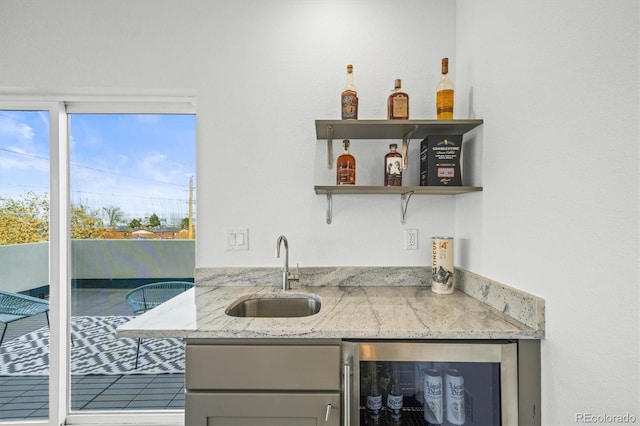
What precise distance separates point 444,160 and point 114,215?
5.92 ft

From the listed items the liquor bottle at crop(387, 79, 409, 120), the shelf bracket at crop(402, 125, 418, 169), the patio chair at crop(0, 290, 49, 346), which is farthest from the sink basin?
the patio chair at crop(0, 290, 49, 346)

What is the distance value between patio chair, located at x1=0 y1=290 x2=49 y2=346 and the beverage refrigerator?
177 centimetres

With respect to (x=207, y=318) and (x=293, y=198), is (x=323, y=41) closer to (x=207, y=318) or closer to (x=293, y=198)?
(x=293, y=198)

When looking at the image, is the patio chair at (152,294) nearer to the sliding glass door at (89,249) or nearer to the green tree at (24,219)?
the sliding glass door at (89,249)

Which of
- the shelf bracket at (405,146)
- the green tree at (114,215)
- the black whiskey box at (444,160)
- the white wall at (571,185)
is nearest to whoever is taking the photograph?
the white wall at (571,185)

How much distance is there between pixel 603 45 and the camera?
0.84 metres

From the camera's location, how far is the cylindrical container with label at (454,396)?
45.5 inches

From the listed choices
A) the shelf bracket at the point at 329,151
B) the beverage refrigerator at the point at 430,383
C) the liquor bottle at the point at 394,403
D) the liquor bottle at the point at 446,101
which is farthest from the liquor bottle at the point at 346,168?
the liquor bottle at the point at 394,403

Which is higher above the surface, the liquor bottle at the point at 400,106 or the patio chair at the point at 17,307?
the liquor bottle at the point at 400,106

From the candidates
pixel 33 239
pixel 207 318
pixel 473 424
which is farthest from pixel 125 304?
pixel 473 424

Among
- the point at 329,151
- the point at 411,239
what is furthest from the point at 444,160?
the point at 329,151

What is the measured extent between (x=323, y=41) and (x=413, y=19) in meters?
0.50

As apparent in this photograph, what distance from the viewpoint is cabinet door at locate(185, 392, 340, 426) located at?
1.09 m

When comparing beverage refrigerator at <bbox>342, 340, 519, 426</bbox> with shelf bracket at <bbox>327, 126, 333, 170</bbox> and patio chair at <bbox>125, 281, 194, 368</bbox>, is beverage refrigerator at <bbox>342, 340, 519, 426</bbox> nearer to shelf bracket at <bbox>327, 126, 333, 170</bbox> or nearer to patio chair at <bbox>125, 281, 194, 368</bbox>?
shelf bracket at <bbox>327, 126, 333, 170</bbox>
